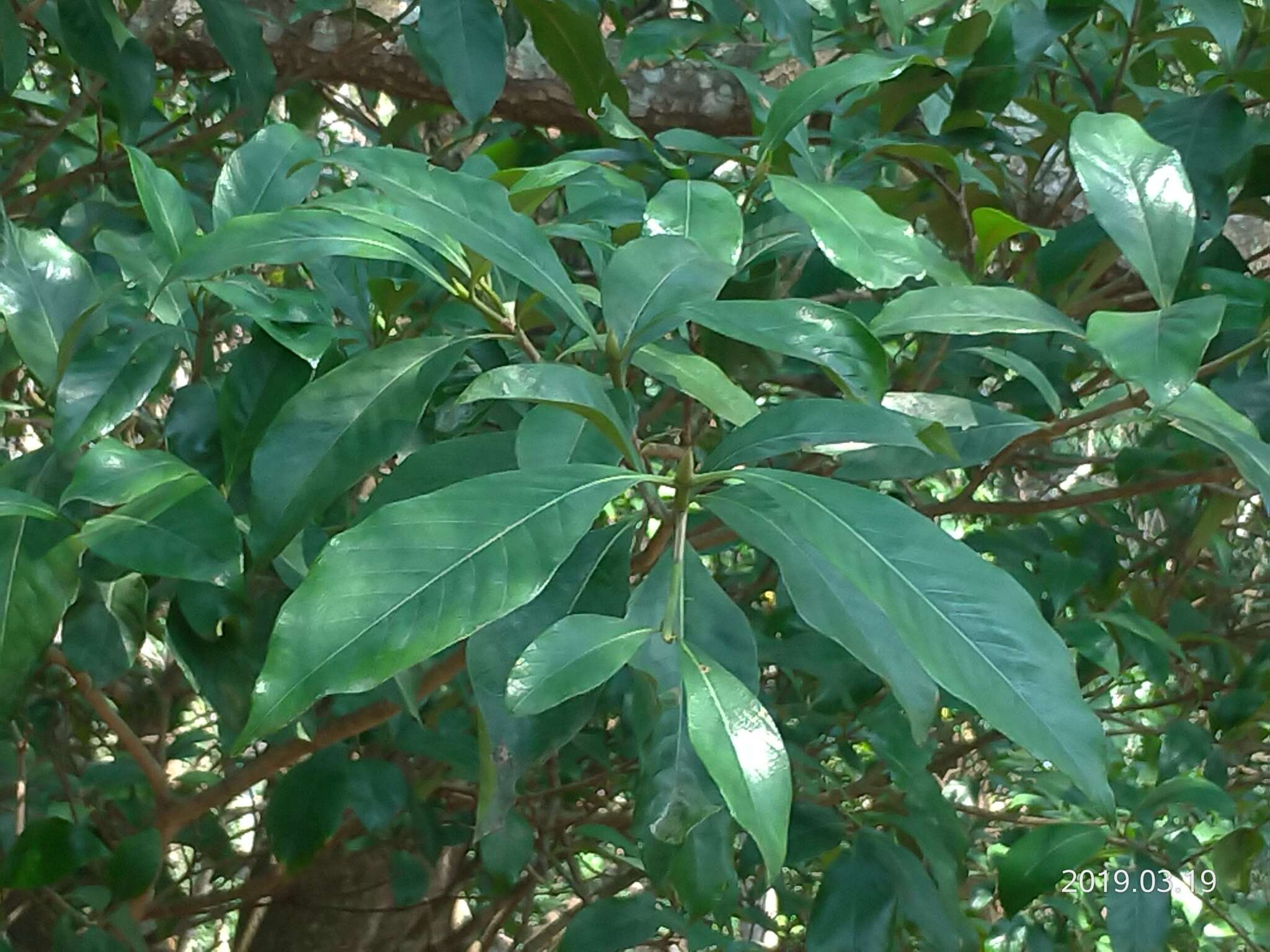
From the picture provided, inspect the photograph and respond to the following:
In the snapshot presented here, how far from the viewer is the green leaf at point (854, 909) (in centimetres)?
100

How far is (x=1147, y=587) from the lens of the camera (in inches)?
64.1

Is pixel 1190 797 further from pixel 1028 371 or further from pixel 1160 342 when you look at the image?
pixel 1160 342

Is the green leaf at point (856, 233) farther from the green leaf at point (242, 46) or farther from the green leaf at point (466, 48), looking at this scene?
the green leaf at point (242, 46)

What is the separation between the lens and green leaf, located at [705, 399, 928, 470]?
53 cm

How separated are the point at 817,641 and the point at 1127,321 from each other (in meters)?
0.54

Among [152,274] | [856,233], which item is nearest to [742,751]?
[856,233]

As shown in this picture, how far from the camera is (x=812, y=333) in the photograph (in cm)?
55

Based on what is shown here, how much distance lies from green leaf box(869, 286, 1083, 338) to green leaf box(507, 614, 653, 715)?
0.25 metres

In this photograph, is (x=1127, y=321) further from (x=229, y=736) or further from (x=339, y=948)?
(x=339, y=948)

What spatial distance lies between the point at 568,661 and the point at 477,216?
219 mm

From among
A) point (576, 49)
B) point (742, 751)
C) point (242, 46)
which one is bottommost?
point (742, 751)

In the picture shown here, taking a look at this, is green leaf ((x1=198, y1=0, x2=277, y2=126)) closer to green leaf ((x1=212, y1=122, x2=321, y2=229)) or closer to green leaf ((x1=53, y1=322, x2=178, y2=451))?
green leaf ((x1=212, y1=122, x2=321, y2=229))

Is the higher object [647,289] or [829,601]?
[647,289]

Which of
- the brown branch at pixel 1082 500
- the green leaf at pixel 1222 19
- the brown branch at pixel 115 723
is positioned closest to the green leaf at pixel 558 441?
the brown branch at pixel 115 723
